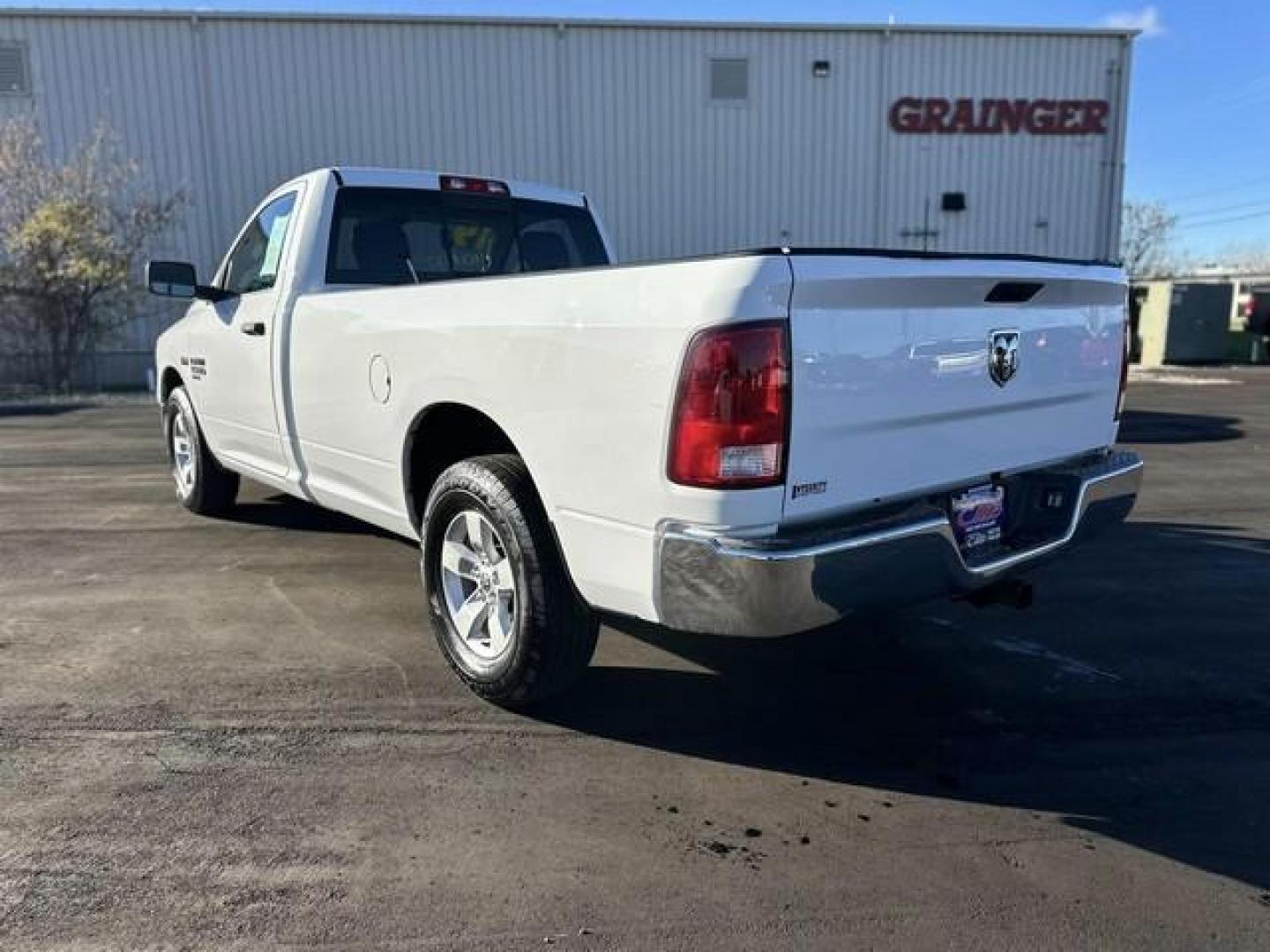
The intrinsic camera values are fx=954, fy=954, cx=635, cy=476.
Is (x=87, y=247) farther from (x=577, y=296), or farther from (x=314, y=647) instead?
(x=577, y=296)

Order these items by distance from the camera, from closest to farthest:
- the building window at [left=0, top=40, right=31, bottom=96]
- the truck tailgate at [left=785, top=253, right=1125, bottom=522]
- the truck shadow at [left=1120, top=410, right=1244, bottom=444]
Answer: the truck tailgate at [left=785, top=253, right=1125, bottom=522] → the truck shadow at [left=1120, top=410, right=1244, bottom=444] → the building window at [left=0, top=40, right=31, bottom=96]

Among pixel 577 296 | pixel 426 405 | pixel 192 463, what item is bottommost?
pixel 192 463

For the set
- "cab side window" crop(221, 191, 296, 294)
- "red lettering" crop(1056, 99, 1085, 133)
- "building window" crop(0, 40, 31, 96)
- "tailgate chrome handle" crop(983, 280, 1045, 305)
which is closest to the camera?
"tailgate chrome handle" crop(983, 280, 1045, 305)

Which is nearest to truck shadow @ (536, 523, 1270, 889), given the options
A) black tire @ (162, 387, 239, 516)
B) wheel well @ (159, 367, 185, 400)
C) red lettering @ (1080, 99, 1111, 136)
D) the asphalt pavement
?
the asphalt pavement

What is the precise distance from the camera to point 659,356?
2.63 metres

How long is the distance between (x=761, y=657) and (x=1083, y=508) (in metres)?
1.41

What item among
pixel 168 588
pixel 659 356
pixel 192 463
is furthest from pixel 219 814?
pixel 192 463

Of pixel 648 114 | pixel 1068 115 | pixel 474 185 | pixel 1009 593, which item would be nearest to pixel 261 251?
pixel 474 185

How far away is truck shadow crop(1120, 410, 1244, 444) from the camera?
427 inches

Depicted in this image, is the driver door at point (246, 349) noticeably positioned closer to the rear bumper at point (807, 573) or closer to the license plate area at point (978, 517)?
the rear bumper at point (807, 573)

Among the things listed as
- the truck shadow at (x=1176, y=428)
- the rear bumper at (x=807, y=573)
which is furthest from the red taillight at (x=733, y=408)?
the truck shadow at (x=1176, y=428)

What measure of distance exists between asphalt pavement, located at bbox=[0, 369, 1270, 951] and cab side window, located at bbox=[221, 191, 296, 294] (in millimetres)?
1649

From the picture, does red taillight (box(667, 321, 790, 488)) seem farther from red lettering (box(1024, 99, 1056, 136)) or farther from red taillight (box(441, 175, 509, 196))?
red lettering (box(1024, 99, 1056, 136))

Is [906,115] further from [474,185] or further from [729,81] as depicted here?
[474,185]
